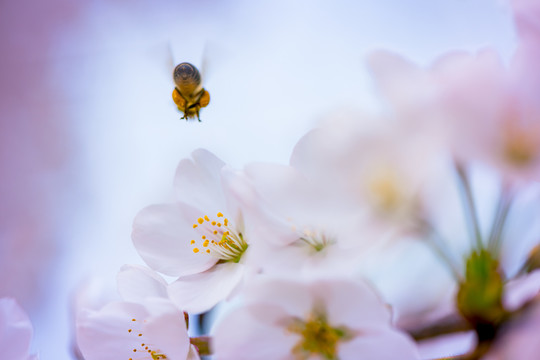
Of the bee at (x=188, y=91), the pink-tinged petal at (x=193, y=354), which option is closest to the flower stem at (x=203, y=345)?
the pink-tinged petal at (x=193, y=354)

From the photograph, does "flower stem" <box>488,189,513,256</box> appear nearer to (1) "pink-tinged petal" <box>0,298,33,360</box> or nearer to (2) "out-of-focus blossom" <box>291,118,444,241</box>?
(2) "out-of-focus blossom" <box>291,118,444,241</box>

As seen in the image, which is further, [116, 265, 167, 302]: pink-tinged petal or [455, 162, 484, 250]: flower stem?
[116, 265, 167, 302]: pink-tinged petal

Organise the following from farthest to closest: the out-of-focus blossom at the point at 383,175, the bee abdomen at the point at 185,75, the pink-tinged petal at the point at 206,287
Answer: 1. the bee abdomen at the point at 185,75
2. the pink-tinged petal at the point at 206,287
3. the out-of-focus blossom at the point at 383,175

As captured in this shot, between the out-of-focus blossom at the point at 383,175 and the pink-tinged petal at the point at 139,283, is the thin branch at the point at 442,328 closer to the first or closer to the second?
the out-of-focus blossom at the point at 383,175

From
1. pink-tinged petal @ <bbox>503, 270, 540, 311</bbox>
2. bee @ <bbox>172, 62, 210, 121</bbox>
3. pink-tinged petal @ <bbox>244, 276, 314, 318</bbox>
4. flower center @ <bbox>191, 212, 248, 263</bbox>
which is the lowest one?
pink-tinged petal @ <bbox>503, 270, 540, 311</bbox>

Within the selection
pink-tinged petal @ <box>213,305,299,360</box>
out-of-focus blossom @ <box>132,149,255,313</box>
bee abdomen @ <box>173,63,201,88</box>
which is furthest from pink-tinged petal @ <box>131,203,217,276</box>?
bee abdomen @ <box>173,63,201,88</box>
